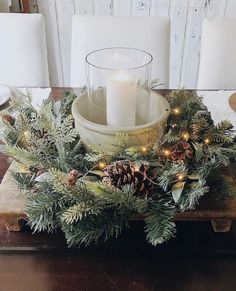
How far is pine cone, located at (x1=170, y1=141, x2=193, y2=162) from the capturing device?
640 millimetres

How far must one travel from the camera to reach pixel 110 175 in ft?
1.97

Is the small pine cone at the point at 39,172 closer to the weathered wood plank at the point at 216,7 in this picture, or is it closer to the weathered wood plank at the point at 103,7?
the weathered wood plank at the point at 103,7

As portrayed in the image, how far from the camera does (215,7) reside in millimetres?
1935

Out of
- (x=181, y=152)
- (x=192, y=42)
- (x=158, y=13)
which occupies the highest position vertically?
(x=181, y=152)

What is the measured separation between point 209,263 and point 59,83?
1895mm

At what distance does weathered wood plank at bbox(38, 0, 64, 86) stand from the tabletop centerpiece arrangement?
1.36m

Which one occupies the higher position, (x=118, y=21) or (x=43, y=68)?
(x=118, y=21)

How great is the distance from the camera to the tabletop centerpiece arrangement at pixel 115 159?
0.58 m

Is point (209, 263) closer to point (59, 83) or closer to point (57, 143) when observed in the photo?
point (57, 143)

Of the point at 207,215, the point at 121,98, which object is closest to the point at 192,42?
the point at 121,98

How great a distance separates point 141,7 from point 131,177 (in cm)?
161

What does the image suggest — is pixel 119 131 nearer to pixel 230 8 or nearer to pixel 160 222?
pixel 160 222

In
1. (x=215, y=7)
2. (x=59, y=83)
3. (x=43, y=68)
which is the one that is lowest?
(x=59, y=83)

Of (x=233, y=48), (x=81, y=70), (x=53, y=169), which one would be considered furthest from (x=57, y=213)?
(x=233, y=48)
